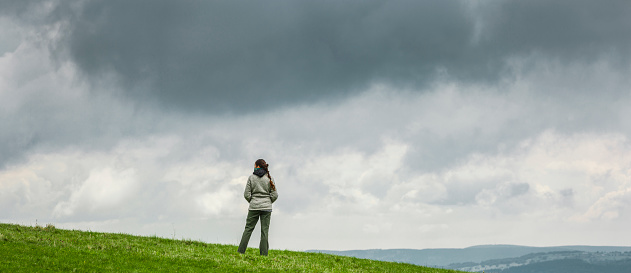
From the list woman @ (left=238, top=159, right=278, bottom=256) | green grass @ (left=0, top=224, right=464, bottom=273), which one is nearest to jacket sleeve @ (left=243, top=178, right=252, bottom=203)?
woman @ (left=238, top=159, right=278, bottom=256)

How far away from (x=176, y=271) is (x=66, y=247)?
5.26 m

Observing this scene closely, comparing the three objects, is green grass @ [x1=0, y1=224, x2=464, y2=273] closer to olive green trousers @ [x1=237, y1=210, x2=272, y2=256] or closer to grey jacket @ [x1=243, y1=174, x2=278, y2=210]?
olive green trousers @ [x1=237, y1=210, x2=272, y2=256]

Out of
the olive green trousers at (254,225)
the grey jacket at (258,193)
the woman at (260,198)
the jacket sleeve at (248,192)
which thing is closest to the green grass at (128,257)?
the olive green trousers at (254,225)

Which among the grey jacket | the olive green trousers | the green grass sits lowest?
the green grass

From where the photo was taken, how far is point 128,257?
1680 centimetres

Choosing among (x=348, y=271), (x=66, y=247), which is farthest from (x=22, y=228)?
(x=348, y=271)

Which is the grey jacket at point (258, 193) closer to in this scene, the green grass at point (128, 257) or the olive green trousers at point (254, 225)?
the olive green trousers at point (254, 225)

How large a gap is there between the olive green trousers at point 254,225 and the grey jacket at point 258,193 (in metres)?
0.32

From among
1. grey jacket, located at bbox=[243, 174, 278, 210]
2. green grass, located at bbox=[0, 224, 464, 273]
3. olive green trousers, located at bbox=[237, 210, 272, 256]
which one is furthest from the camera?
olive green trousers, located at bbox=[237, 210, 272, 256]

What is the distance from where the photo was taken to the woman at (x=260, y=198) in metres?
20.2

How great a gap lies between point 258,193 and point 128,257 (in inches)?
225

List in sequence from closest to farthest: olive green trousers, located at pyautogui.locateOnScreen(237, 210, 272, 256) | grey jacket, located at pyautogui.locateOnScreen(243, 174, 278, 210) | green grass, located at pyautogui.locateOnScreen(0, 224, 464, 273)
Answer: green grass, located at pyautogui.locateOnScreen(0, 224, 464, 273), grey jacket, located at pyautogui.locateOnScreen(243, 174, 278, 210), olive green trousers, located at pyautogui.locateOnScreen(237, 210, 272, 256)

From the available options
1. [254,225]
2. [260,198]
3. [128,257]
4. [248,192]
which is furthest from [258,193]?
[128,257]

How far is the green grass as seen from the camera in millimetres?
15070
